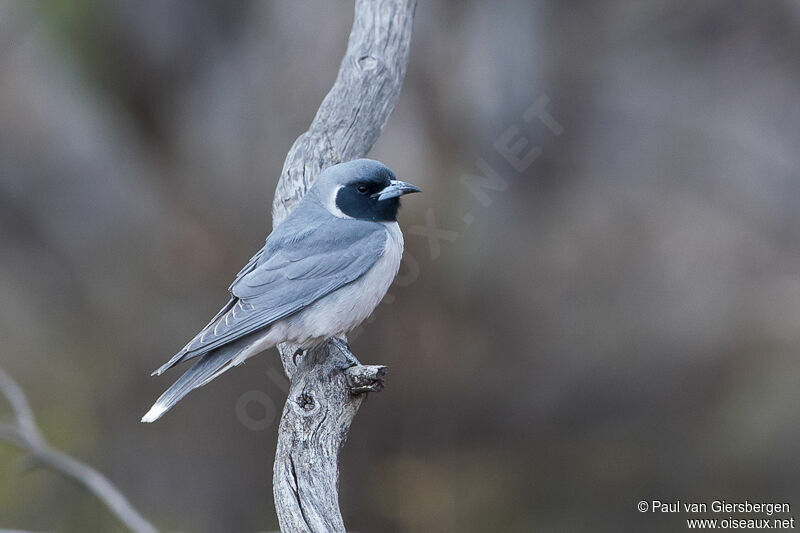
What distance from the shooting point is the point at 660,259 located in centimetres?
691

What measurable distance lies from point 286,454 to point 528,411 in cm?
402

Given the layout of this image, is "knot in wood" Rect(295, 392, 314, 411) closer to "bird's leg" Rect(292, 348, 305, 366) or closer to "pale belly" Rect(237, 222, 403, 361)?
"pale belly" Rect(237, 222, 403, 361)

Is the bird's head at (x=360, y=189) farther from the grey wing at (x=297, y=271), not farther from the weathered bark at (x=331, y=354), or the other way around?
the weathered bark at (x=331, y=354)

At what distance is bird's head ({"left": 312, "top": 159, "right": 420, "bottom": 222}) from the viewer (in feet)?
13.0

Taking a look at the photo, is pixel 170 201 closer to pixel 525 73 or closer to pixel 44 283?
pixel 44 283

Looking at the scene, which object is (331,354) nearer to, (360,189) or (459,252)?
(360,189)

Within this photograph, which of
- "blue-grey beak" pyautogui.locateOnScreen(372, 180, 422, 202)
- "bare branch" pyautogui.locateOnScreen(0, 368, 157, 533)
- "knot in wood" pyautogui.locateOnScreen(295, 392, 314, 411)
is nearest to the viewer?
"knot in wood" pyautogui.locateOnScreen(295, 392, 314, 411)

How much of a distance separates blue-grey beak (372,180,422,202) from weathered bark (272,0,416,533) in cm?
33

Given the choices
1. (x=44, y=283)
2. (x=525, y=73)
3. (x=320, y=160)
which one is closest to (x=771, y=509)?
(x=525, y=73)

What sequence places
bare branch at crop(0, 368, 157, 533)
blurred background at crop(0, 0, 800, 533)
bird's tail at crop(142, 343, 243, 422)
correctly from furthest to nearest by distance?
1. blurred background at crop(0, 0, 800, 533)
2. bare branch at crop(0, 368, 157, 533)
3. bird's tail at crop(142, 343, 243, 422)

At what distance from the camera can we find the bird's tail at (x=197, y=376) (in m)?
3.53

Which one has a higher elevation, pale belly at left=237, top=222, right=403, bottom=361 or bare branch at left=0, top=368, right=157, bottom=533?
pale belly at left=237, top=222, right=403, bottom=361

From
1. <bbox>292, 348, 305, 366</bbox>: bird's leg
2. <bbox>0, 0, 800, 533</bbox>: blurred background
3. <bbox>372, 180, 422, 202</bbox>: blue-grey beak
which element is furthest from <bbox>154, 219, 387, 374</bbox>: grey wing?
<bbox>0, 0, 800, 533</bbox>: blurred background

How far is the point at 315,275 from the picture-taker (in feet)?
12.8
